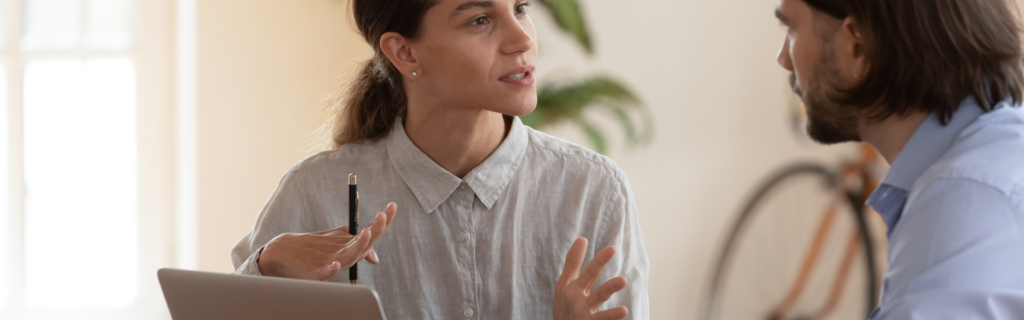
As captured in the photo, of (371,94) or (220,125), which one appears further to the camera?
(220,125)

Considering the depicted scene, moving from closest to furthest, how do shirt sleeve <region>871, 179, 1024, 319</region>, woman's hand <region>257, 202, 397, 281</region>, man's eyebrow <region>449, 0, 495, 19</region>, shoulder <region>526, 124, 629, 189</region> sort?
shirt sleeve <region>871, 179, 1024, 319</region>
woman's hand <region>257, 202, 397, 281</region>
man's eyebrow <region>449, 0, 495, 19</region>
shoulder <region>526, 124, 629, 189</region>

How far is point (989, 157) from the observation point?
77cm

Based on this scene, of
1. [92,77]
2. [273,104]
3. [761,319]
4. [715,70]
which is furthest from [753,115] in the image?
[92,77]

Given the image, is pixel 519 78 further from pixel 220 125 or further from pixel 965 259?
pixel 220 125

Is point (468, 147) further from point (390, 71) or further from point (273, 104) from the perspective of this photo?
point (273, 104)

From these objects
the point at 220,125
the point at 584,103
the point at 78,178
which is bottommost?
the point at 78,178

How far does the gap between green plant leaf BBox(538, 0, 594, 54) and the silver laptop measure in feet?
5.63

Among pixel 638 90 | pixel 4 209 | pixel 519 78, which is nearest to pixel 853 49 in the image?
pixel 519 78

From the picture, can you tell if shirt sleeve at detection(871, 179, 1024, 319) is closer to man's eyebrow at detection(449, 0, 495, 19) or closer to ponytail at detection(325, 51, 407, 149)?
man's eyebrow at detection(449, 0, 495, 19)

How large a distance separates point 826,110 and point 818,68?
2.2 inches

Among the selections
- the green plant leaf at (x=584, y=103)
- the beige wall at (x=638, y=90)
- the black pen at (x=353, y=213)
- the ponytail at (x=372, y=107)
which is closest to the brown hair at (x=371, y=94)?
the ponytail at (x=372, y=107)

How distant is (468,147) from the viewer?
4.64 ft

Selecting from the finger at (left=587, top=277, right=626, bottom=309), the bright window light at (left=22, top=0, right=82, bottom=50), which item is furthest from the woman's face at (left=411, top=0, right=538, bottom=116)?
the bright window light at (left=22, top=0, right=82, bottom=50)

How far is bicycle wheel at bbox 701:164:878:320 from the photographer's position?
9.59 ft
